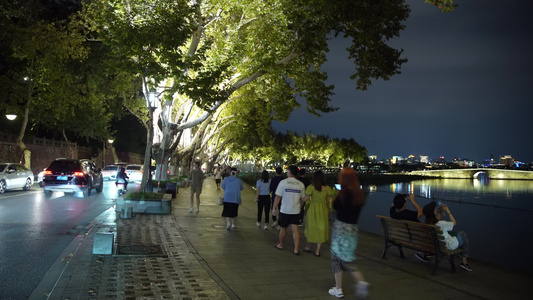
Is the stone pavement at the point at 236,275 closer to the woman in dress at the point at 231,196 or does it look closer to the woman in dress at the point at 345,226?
the woman in dress at the point at 345,226

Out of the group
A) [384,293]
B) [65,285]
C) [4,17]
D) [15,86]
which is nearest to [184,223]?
[65,285]

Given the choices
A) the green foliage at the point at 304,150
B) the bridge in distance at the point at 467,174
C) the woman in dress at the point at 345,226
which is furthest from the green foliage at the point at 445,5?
the bridge in distance at the point at 467,174

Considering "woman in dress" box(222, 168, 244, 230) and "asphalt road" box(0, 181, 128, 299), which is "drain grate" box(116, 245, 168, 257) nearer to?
"asphalt road" box(0, 181, 128, 299)

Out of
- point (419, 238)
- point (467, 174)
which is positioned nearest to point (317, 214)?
point (419, 238)

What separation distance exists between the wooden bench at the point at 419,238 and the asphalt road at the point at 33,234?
6360 mm

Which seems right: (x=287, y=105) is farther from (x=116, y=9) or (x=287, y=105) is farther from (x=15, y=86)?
(x=15, y=86)

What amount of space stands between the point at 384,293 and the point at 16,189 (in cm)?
2305

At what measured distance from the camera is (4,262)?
23.9 feet

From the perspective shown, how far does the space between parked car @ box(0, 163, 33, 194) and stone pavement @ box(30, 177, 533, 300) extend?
517 inches

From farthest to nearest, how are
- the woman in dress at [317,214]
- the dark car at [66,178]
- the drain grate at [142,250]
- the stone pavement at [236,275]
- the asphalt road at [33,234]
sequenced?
the dark car at [66,178] → the woman in dress at [317,214] → the drain grate at [142,250] → the asphalt road at [33,234] → the stone pavement at [236,275]

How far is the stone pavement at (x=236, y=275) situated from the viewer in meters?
5.91

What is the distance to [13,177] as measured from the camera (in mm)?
21125

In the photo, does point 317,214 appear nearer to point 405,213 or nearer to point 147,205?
point 405,213

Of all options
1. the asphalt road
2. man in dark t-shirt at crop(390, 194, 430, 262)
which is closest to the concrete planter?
the asphalt road
